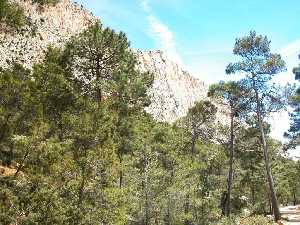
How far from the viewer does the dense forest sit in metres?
17.5

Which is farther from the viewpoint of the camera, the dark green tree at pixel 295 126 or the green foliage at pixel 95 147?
the dark green tree at pixel 295 126

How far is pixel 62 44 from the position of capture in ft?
296

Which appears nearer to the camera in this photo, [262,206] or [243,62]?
[243,62]

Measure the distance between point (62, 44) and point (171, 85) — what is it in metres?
82.4

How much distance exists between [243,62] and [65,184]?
50.0ft

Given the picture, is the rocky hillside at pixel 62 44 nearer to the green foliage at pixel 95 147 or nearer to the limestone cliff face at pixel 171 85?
the limestone cliff face at pixel 171 85

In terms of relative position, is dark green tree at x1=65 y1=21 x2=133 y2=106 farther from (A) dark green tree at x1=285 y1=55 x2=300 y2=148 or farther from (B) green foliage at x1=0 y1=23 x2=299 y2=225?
(A) dark green tree at x1=285 y1=55 x2=300 y2=148

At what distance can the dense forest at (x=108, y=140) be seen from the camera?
57.5 feet

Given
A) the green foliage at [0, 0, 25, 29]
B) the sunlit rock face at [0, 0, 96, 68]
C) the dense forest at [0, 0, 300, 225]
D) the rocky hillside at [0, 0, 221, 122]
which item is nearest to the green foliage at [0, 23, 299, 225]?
the dense forest at [0, 0, 300, 225]

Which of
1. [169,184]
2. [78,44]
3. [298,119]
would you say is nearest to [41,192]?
[78,44]

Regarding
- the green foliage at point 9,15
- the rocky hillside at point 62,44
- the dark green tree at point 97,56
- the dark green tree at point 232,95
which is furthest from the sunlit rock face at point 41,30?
the green foliage at point 9,15

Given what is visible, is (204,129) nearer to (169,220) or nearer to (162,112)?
(169,220)

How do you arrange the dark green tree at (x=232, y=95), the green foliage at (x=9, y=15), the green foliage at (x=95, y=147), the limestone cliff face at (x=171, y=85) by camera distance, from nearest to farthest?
1. the green foliage at (x=95, y=147)
2. the green foliage at (x=9, y=15)
3. the dark green tree at (x=232, y=95)
4. the limestone cliff face at (x=171, y=85)

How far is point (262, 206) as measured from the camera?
147 ft
